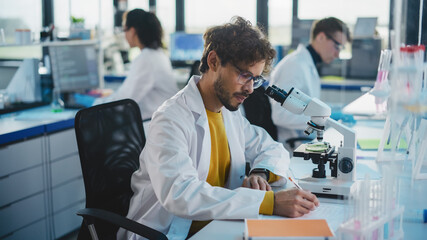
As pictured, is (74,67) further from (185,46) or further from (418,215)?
(418,215)

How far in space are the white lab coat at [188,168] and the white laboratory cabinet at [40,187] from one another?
1261mm

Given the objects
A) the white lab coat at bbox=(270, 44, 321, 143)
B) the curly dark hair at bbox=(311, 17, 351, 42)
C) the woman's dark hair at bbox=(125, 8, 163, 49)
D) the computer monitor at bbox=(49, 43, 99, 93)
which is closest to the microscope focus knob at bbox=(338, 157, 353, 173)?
the white lab coat at bbox=(270, 44, 321, 143)

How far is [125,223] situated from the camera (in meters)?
1.65

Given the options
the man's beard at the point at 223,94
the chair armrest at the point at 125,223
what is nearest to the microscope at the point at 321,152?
the man's beard at the point at 223,94

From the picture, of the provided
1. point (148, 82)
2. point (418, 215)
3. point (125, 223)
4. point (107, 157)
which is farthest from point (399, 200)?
point (148, 82)

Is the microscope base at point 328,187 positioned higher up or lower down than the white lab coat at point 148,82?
lower down

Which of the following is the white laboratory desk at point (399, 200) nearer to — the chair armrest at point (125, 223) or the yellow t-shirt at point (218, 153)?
the chair armrest at point (125, 223)

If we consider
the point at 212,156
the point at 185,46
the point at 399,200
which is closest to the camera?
the point at 399,200

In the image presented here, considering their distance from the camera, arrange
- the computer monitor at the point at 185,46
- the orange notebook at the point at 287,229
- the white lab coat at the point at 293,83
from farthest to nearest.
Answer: the computer monitor at the point at 185,46 → the white lab coat at the point at 293,83 → the orange notebook at the point at 287,229

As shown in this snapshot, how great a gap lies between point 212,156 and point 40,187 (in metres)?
1.52

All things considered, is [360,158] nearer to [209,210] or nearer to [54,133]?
[209,210]

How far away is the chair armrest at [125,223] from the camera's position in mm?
1587

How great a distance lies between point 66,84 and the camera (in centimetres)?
402

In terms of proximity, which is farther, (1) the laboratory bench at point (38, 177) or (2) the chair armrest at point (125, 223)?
(1) the laboratory bench at point (38, 177)
